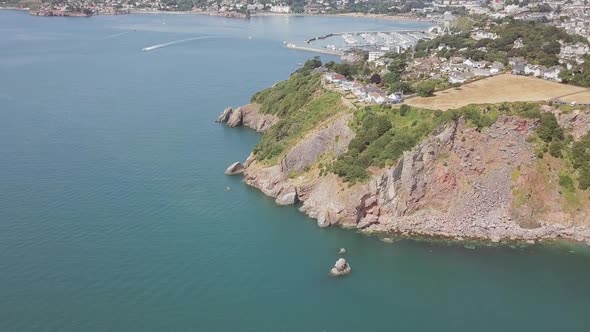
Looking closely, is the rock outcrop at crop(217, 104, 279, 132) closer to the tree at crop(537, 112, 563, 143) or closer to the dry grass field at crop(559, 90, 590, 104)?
the dry grass field at crop(559, 90, 590, 104)

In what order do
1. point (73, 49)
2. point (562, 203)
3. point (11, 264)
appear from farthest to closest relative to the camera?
1. point (73, 49)
2. point (562, 203)
3. point (11, 264)

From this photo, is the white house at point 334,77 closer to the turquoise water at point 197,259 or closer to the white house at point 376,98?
the white house at point 376,98

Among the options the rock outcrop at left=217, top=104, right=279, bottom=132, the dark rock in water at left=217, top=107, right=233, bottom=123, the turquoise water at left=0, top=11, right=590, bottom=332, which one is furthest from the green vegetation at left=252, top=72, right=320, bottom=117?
the turquoise water at left=0, top=11, right=590, bottom=332

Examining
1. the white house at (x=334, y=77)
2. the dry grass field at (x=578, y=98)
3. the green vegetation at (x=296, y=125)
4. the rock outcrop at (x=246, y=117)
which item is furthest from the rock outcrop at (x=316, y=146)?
the rock outcrop at (x=246, y=117)

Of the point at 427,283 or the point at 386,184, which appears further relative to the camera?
the point at 386,184

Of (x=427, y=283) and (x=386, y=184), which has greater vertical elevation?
(x=386, y=184)

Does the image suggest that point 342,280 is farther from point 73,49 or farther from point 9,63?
point 73,49

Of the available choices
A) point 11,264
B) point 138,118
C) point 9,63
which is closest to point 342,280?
point 11,264
